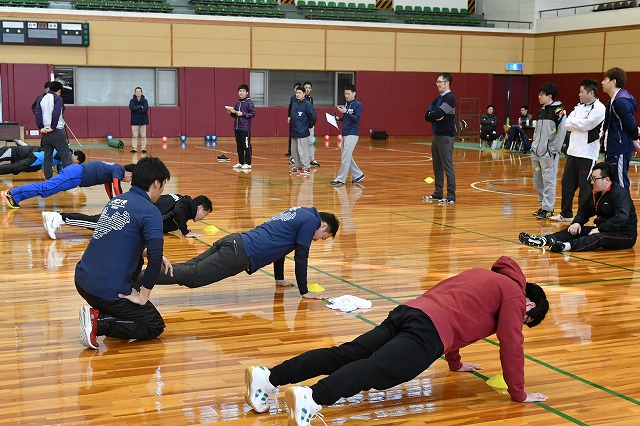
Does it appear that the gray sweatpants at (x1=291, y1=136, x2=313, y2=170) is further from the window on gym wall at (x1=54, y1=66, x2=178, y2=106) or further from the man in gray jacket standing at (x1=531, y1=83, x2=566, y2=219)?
the window on gym wall at (x1=54, y1=66, x2=178, y2=106)

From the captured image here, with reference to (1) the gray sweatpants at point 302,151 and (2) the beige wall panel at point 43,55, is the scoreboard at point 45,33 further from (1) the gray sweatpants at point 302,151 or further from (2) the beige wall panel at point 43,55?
(1) the gray sweatpants at point 302,151

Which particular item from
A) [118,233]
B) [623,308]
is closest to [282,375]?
[118,233]

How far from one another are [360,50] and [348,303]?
23.5 metres

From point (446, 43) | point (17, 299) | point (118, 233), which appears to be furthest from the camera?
point (446, 43)

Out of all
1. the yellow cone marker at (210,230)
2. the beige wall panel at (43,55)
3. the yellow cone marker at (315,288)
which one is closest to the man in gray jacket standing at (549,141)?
the yellow cone marker at (210,230)

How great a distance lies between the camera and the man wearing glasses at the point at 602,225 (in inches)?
338

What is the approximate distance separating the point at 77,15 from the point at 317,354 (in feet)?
76.2

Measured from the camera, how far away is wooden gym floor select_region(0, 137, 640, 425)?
13.9 ft

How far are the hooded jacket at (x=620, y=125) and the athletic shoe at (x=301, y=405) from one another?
707cm

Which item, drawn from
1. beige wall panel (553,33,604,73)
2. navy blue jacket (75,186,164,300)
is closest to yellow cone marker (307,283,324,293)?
navy blue jacket (75,186,164,300)

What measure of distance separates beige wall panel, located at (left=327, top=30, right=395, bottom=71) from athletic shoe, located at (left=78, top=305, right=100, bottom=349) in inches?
950

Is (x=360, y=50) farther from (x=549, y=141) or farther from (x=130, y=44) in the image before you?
(x=549, y=141)

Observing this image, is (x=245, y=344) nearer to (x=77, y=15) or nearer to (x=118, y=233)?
(x=118, y=233)

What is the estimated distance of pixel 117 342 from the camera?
533 centimetres
